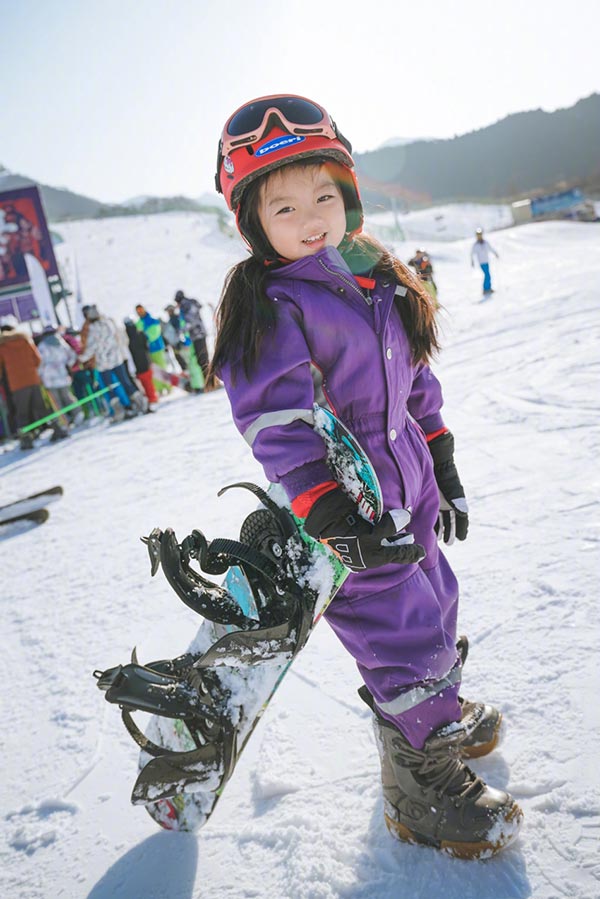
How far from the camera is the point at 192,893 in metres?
1.49

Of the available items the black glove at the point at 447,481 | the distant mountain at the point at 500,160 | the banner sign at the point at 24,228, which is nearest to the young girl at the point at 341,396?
the black glove at the point at 447,481

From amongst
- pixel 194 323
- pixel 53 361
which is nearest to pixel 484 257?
pixel 194 323

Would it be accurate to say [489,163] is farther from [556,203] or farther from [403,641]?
[403,641]

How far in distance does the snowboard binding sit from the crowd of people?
23.9 ft

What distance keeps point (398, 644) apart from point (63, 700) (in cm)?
160

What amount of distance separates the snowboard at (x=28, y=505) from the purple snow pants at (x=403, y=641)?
4.22m

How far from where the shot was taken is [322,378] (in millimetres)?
1456

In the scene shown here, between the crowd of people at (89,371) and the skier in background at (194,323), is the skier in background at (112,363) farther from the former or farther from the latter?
the skier in background at (194,323)

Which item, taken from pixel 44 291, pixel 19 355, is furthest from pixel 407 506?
pixel 44 291

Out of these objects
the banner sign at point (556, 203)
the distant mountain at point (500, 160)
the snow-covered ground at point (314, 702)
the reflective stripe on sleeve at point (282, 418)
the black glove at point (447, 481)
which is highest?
the distant mountain at point (500, 160)

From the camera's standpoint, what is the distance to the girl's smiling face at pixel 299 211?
1471mm

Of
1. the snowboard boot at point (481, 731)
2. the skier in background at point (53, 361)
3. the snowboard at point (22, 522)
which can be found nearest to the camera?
the snowboard boot at point (481, 731)

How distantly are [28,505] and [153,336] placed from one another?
202 inches

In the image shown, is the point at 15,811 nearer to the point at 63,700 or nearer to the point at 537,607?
the point at 63,700
